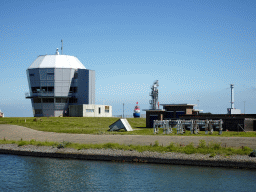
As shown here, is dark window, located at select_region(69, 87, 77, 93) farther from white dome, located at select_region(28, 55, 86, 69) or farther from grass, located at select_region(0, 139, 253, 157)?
grass, located at select_region(0, 139, 253, 157)

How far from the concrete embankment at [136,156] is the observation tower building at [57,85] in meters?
58.1

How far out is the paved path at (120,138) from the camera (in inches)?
1428

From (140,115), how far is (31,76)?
3584 centimetres

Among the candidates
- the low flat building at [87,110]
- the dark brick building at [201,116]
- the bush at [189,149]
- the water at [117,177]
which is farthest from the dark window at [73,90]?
the bush at [189,149]

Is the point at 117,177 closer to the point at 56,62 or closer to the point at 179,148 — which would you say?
the point at 179,148

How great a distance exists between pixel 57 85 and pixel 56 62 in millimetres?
6963

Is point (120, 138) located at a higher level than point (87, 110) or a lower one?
lower

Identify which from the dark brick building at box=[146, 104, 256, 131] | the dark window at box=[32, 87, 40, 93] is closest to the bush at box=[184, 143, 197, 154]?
the dark brick building at box=[146, 104, 256, 131]

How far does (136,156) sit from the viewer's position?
33.3 metres

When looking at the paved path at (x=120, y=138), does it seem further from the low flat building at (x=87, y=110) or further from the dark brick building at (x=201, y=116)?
the low flat building at (x=87, y=110)

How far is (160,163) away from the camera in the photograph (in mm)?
32312

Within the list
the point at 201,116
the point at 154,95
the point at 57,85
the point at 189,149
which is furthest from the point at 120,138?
the point at 57,85

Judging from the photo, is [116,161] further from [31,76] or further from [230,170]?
[31,76]

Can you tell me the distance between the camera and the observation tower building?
320 ft
